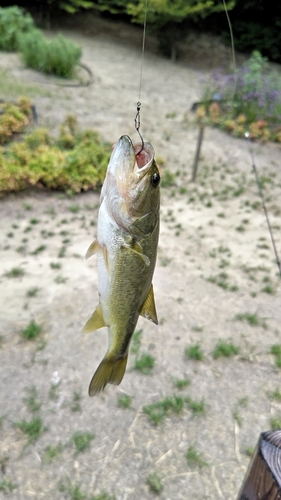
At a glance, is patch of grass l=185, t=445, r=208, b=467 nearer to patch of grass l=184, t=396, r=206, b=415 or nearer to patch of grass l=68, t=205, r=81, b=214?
patch of grass l=184, t=396, r=206, b=415

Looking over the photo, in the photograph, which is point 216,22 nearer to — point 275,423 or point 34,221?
point 34,221

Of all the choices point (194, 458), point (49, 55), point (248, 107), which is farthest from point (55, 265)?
point (49, 55)

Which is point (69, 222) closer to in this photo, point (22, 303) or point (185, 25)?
point (22, 303)

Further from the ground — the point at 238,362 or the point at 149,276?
the point at 149,276

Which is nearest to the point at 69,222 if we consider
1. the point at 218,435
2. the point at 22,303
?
the point at 22,303

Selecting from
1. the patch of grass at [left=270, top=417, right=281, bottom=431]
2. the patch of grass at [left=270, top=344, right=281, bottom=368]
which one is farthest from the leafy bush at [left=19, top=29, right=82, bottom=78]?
the patch of grass at [left=270, top=417, right=281, bottom=431]

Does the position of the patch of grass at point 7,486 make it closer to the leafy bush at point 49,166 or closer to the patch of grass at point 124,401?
the patch of grass at point 124,401
